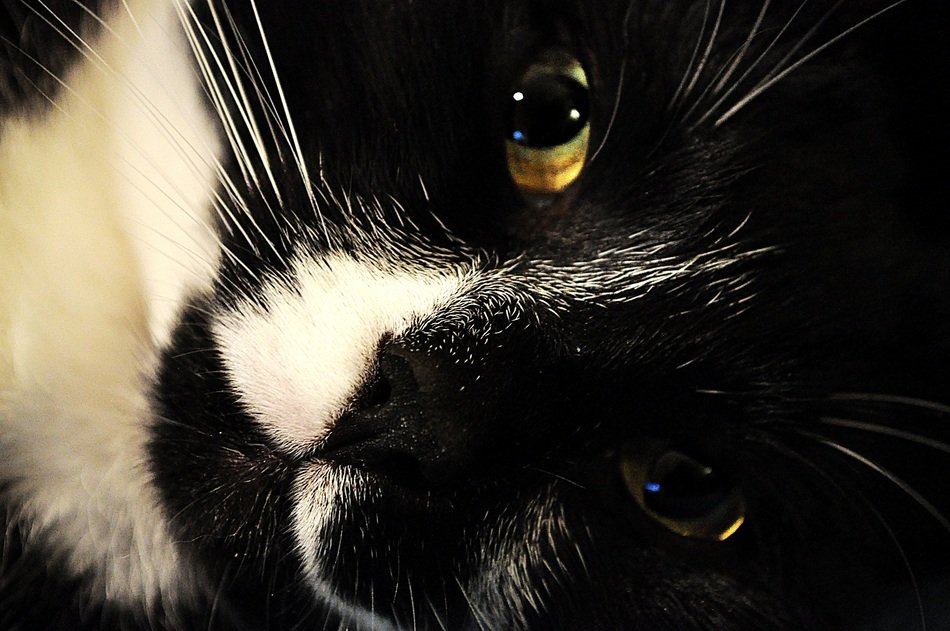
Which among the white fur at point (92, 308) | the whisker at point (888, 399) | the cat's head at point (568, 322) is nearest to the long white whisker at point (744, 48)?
the cat's head at point (568, 322)

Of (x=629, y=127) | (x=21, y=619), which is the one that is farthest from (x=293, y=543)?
(x=629, y=127)

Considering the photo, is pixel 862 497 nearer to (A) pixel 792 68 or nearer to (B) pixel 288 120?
(A) pixel 792 68

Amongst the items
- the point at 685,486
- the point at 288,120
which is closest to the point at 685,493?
the point at 685,486

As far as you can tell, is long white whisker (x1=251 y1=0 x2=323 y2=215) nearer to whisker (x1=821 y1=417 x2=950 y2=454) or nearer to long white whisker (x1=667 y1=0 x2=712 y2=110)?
long white whisker (x1=667 y1=0 x2=712 y2=110)

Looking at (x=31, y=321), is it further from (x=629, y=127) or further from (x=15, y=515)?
(x=629, y=127)

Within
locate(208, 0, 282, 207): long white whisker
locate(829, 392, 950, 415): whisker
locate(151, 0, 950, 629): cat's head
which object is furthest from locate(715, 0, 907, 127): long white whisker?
locate(208, 0, 282, 207): long white whisker

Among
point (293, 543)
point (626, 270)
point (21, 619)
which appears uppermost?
point (626, 270)

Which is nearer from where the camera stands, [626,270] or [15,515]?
[626,270]
